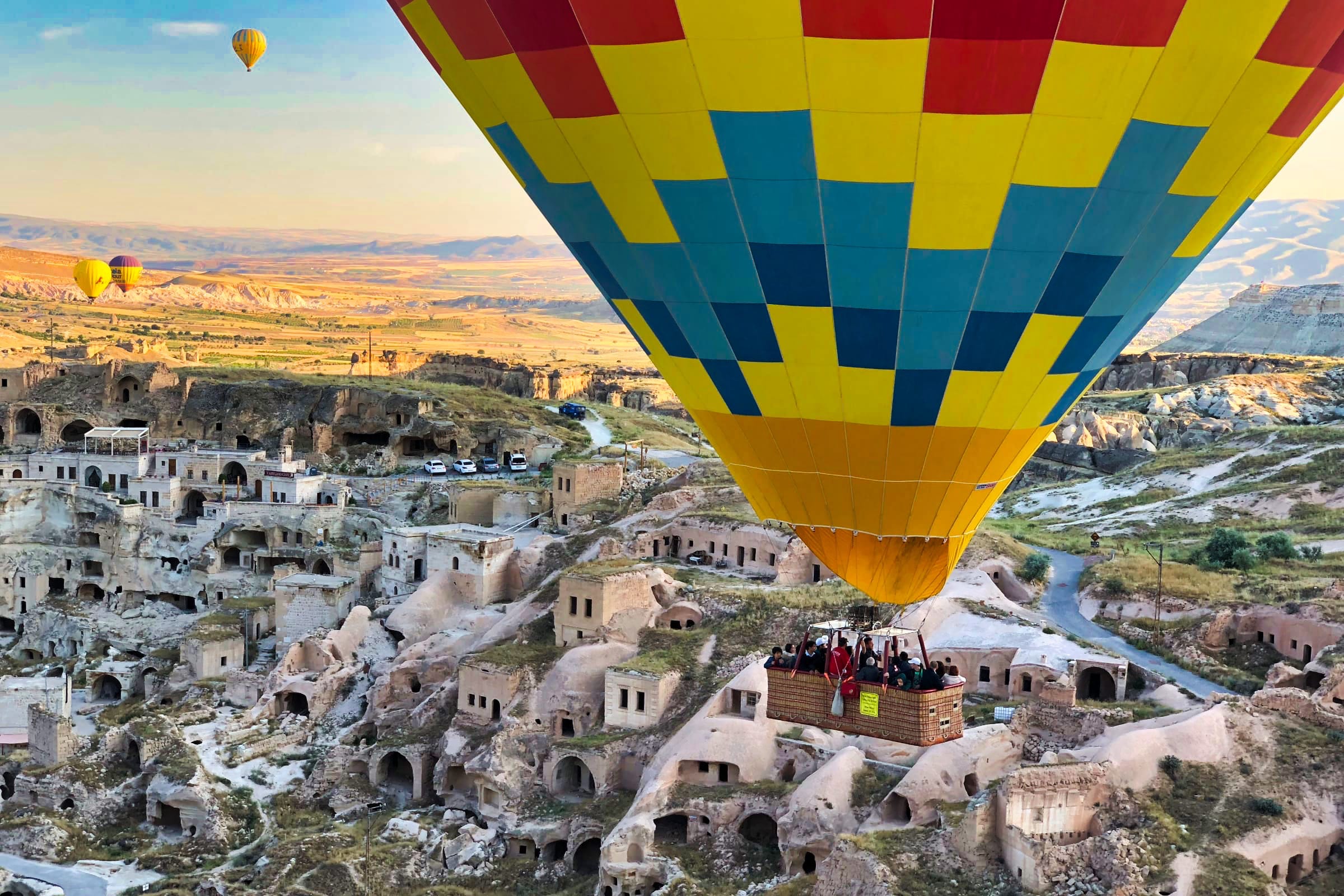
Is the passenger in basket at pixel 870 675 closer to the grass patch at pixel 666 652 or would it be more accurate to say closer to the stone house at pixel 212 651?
the grass patch at pixel 666 652

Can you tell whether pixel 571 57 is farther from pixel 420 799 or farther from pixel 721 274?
pixel 420 799

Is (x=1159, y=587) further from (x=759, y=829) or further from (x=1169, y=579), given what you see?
(x=759, y=829)

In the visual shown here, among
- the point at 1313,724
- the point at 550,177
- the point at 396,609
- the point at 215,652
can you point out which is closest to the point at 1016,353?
the point at 550,177

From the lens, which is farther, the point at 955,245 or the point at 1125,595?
the point at 1125,595

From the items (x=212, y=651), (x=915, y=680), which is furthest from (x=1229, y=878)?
(x=212, y=651)

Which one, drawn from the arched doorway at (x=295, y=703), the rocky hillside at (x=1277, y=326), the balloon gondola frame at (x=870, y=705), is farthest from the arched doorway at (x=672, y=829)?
the rocky hillside at (x=1277, y=326)

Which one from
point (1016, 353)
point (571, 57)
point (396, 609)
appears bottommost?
point (396, 609)

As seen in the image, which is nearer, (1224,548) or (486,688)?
(486,688)
